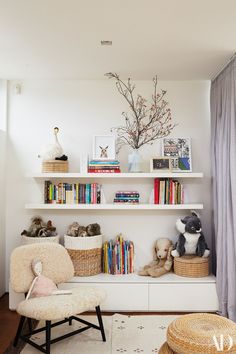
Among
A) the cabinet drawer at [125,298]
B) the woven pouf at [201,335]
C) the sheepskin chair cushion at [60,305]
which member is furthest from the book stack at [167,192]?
the woven pouf at [201,335]

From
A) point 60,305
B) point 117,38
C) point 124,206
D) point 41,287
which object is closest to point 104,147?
point 124,206

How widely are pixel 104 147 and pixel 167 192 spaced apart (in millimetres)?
840

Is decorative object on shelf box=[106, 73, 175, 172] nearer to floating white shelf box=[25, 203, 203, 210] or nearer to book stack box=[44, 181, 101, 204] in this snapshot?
book stack box=[44, 181, 101, 204]

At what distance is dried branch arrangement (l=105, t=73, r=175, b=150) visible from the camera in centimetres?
400

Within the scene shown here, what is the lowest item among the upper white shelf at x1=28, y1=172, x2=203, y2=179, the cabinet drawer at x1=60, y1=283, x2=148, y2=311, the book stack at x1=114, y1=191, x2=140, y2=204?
the cabinet drawer at x1=60, y1=283, x2=148, y2=311

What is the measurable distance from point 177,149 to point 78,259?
1.60 meters

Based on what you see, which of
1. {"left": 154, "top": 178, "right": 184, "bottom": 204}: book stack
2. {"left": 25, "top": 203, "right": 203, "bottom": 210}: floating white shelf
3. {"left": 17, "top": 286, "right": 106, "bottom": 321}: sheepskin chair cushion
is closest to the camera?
{"left": 17, "top": 286, "right": 106, "bottom": 321}: sheepskin chair cushion

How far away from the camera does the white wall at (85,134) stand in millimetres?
3992

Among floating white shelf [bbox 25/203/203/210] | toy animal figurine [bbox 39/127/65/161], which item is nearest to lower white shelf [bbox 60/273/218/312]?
floating white shelf [bbox 25/203/203/210]

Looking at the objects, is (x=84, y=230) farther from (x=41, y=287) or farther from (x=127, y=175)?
(x=41, y=287)

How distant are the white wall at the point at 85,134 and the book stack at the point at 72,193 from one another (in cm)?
20

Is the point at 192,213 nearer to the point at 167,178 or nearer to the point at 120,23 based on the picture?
the point at 167,178

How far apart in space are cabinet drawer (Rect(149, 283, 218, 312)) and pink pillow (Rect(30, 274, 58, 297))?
1.07 m

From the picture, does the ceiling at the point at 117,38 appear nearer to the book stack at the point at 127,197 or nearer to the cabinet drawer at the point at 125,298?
the book stack at the point at 127,197
